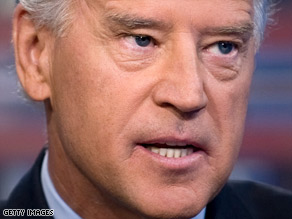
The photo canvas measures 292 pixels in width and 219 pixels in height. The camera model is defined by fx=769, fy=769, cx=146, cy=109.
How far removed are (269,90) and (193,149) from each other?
7.74 ft

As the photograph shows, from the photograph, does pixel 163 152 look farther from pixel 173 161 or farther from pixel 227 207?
pixel 227 207

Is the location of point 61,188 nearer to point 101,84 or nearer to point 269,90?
point 101,84

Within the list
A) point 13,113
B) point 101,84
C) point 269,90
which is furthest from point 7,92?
point 101,84

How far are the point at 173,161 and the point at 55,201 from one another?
1.97 ft

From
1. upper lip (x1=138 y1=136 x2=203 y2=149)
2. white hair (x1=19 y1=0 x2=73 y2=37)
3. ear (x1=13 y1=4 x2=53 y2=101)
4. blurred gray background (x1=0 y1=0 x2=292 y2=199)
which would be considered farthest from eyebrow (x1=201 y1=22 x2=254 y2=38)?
blurred gray background (x1=0 y1=0 x2=292 y2=199)

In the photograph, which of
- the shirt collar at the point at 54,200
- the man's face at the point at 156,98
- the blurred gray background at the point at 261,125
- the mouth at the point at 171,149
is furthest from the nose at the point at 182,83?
the blurred gray background at the point at 261,125

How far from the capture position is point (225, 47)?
2445mm

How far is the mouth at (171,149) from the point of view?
230cm

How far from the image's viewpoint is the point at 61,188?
271 cm

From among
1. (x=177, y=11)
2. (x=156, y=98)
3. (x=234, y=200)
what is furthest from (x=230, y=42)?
(x=234, y=200)

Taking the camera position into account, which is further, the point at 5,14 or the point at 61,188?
the point at 5,14

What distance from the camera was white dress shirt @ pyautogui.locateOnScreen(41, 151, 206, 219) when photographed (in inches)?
105

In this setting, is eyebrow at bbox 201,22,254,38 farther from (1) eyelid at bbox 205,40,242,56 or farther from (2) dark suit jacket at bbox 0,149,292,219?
(2) dark suit jacket at bbox 0,149,292,219

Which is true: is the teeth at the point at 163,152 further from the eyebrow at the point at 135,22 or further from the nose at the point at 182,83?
the eyebrow at the point at 135,22
